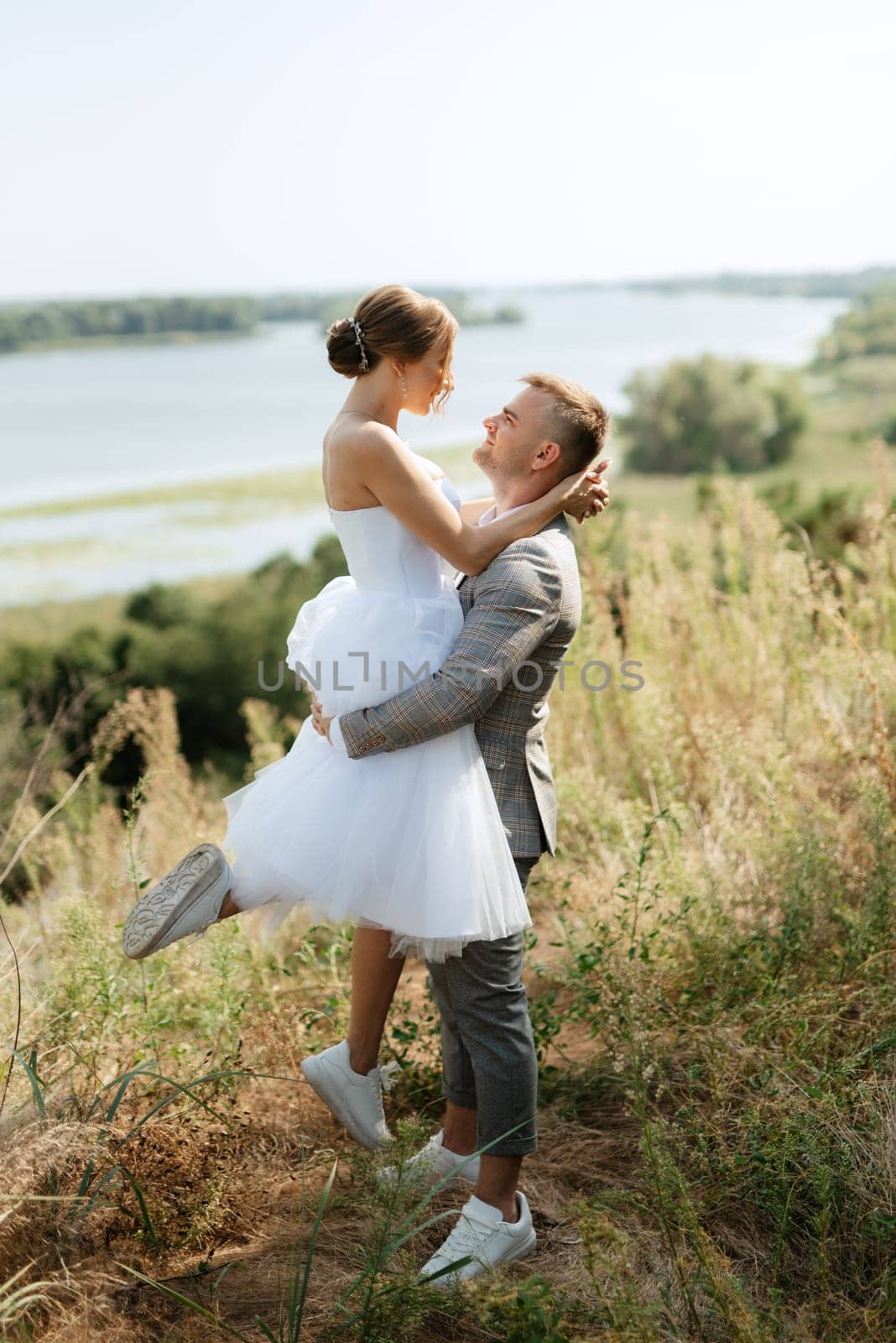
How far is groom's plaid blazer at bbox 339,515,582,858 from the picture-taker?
6.91ft

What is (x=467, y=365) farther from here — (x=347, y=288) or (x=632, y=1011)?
(x=632, y=1011)

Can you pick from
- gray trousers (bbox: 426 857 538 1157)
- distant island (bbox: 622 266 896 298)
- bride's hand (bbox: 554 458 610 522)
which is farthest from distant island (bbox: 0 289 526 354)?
gray trousers (bbox: 426 857 538 1157)

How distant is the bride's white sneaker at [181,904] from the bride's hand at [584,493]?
1.00 meters

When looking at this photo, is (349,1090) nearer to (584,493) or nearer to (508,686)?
(508,686)

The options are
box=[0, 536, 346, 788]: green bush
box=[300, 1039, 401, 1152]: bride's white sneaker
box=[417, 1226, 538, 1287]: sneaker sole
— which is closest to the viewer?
box=[417, 1226, 538, 1287]: sneaker sole

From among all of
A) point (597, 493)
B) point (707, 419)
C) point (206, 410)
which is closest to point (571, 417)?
point (597, 493)

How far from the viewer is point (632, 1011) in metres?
2.24

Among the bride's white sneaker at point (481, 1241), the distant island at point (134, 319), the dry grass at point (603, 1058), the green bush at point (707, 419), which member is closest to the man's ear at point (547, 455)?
the dry grass at point (603, 1058)

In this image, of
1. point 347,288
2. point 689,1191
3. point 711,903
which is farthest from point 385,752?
point 347,288

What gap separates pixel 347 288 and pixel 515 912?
28422mm

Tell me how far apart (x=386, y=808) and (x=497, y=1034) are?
20.5 inches

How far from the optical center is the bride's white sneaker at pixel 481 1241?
7.14 ft

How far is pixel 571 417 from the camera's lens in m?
2.22

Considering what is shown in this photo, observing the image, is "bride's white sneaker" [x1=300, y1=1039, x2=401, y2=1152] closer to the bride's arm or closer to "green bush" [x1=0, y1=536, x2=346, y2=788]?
the bride's arm
